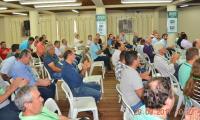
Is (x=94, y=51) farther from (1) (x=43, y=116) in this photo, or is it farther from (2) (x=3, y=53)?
(1) (x=43, y=116)

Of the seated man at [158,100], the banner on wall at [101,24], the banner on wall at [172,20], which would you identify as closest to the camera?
the seated man at [158,100]

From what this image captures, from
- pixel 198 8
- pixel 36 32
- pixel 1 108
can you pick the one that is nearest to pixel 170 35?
pixel 198 8

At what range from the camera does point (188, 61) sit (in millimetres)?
4188

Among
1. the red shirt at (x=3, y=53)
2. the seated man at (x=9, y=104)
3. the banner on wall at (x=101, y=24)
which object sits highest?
the banner on wall at (x=101, y=24)

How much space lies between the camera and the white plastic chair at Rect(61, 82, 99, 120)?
4.03m

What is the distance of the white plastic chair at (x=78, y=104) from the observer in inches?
159

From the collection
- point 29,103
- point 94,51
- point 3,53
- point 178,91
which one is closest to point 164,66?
point 178,91

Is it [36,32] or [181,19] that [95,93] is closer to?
[36,32]

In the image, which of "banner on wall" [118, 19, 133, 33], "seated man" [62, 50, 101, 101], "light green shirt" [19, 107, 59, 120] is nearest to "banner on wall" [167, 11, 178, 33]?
"banner on wall" [118, 19, 133, 33]

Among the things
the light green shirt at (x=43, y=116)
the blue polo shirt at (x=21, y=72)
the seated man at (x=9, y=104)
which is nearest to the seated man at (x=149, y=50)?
the blue polo shirt at (x=21, y=72)

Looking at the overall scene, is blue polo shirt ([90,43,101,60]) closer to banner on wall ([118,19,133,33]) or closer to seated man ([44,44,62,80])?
seated man ([44,44,62,80])

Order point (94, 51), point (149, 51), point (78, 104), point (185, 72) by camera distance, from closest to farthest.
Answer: point (185, 72) < point (78, 104) < point (149, 51) < point (94, 51)

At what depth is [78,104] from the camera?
4.21 metres

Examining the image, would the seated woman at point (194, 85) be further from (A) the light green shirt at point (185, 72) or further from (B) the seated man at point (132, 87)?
(A) the light green shirt at point (185, 72)
